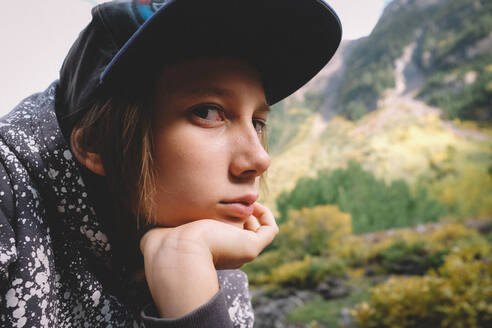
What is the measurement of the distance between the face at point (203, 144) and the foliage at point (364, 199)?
5.30 meters

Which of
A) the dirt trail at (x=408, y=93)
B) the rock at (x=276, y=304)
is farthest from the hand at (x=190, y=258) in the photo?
the dirt trail at (x=408, y=93)

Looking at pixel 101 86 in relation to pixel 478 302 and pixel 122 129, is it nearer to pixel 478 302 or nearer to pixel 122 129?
pixel 122 129

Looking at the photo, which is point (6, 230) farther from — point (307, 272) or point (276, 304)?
point (307, 272)

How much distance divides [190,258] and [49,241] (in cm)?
36

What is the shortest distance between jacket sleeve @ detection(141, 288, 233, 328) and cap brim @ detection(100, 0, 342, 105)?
45cm

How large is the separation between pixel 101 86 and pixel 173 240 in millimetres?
354

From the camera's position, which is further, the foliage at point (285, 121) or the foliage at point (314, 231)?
the foliage at point (285, 121)

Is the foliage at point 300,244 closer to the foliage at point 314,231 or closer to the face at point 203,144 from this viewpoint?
the foliage at point 314,231

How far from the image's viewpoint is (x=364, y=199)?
227 inches

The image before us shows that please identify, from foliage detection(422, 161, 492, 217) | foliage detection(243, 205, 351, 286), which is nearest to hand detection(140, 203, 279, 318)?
foliage detection(243, 205, 351, 286)

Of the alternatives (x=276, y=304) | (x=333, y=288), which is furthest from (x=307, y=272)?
(x=276, y=304)

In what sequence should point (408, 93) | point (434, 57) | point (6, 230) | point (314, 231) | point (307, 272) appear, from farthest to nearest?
point (434, 57)
point (408, 93)
point (314, 231)
point (307, 272)
point (6, 230)

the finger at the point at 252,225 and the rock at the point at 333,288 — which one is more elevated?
the finger at the point at 252,225

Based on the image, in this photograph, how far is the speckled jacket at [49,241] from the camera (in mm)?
580
